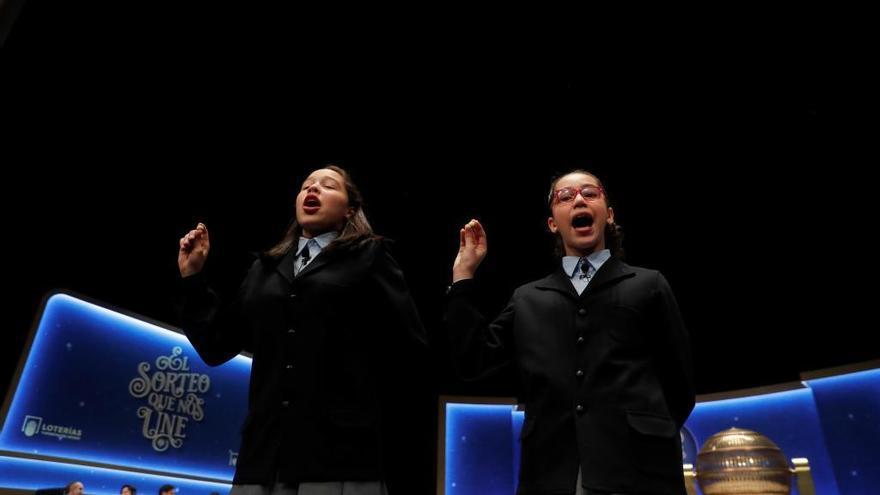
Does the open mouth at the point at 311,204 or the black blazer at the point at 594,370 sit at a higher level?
the open mouth at the point at 311,204

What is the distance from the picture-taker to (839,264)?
5.23m

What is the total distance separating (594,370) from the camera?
1.57 meters

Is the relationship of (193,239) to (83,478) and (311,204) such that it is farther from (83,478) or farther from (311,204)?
(83,478)

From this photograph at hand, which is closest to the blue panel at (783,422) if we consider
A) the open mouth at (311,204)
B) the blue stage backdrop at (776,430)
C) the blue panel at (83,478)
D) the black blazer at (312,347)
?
the blue stage backdrop at (776,430)

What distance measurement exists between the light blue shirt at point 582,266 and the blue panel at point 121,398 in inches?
185

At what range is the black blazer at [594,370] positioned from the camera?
1.43 metres

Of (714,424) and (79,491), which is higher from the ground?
(714,424)

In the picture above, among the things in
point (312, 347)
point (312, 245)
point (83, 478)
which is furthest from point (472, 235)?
point (83, 478)

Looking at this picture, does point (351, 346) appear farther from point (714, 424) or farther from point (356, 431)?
point (714, 424)

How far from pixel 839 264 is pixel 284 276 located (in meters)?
5.12

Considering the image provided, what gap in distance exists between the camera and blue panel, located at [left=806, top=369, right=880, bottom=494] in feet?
17.0

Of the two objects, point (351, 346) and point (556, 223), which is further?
point (556, 223)

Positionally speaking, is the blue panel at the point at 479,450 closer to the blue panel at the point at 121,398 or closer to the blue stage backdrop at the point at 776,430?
the blue stage backdrop at the point at 776,430

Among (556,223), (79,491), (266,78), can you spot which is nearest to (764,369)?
(556,223)
